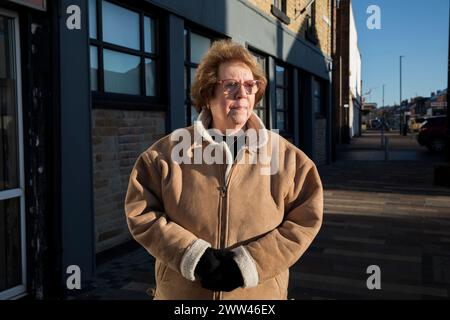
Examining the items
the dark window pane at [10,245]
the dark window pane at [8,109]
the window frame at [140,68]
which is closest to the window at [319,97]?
the window frame at [140,68]

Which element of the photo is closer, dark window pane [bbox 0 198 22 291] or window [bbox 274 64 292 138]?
dark window pane [bbox 0 198 22 291]

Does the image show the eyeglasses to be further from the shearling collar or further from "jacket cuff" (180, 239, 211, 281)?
"jacket cuff" (180, 239, 211, 281)

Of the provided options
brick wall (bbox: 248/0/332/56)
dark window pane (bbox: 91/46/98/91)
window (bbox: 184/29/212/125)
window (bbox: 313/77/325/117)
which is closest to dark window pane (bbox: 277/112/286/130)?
brick wall (bbox: 248/0/332/56)

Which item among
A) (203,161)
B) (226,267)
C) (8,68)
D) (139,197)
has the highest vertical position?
(8,68)

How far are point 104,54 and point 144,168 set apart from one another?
3.64m

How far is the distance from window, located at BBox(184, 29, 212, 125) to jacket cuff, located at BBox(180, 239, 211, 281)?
5.01 meters

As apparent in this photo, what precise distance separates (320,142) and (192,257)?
1464cm

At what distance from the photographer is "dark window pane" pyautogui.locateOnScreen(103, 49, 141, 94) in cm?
530

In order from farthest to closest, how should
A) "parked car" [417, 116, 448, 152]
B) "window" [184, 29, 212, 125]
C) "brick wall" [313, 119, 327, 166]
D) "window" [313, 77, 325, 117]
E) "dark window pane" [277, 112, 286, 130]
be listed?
"parked car" [417, 116, 448, 152] < "window" [313, 77, 325, 117] < "brick wall" [313, 119, 327, 166] < "dark window pane" [277, 112, 286, 130] < "window" [184, 29, 212, 125]

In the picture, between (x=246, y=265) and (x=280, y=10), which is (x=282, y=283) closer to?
(x=246, y=265)

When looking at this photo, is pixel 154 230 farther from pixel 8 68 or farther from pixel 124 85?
pixel 124 85

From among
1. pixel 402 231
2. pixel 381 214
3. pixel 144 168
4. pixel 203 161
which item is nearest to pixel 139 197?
pixel 144 168

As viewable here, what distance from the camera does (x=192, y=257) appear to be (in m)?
1.78

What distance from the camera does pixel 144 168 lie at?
1.97m
